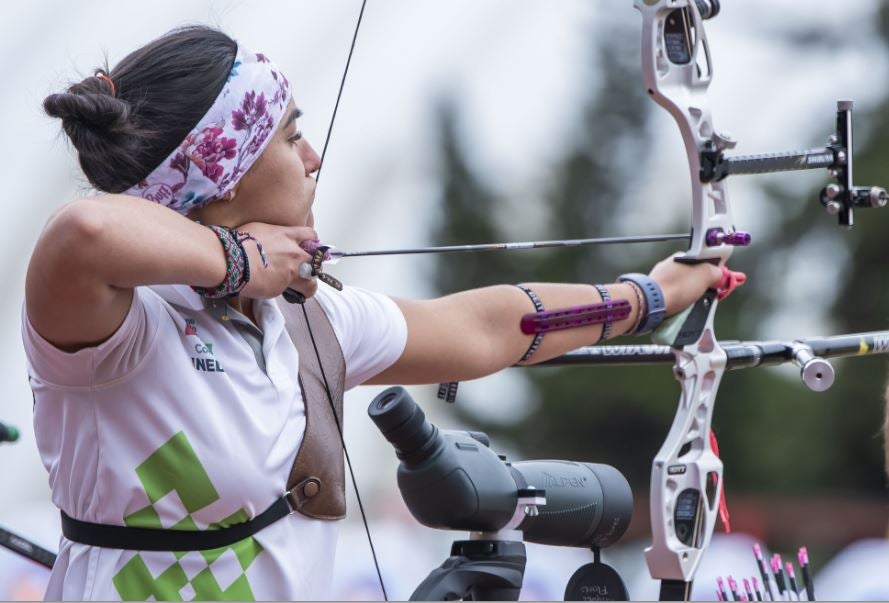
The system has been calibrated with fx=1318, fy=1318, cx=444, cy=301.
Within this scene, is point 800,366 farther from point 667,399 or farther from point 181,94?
point 667,399

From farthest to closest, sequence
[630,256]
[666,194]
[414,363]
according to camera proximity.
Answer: [666,194] → [630,256] → [414,363]

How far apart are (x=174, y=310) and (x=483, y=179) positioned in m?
7.07

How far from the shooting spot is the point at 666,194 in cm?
834

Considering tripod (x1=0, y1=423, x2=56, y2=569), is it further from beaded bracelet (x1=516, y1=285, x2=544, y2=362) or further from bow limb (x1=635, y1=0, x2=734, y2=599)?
bow limb (x1=635, y1=0, x2=734, y2=599)

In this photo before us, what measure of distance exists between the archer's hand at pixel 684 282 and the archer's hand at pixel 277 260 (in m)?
0.61

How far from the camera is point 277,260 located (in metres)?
1.50

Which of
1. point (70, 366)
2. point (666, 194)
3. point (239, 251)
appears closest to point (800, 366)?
point (239, 251)

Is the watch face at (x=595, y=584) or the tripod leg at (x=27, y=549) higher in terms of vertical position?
the tripod leg at (x=27, y=549)

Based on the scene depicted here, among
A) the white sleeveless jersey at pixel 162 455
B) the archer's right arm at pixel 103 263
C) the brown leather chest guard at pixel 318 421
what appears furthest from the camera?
the brown leather chest guard at pixel 318 421

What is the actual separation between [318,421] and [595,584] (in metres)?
0.41

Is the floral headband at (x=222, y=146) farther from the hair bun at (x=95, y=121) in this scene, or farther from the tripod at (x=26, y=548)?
the tripod at (x=26, y=548)

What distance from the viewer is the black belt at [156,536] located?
144 centimetres

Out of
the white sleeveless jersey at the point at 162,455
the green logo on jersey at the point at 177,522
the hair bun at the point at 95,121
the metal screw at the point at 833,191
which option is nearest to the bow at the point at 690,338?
the metal screw at the point at 833,191

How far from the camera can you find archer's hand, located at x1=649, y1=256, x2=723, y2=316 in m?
1.94
